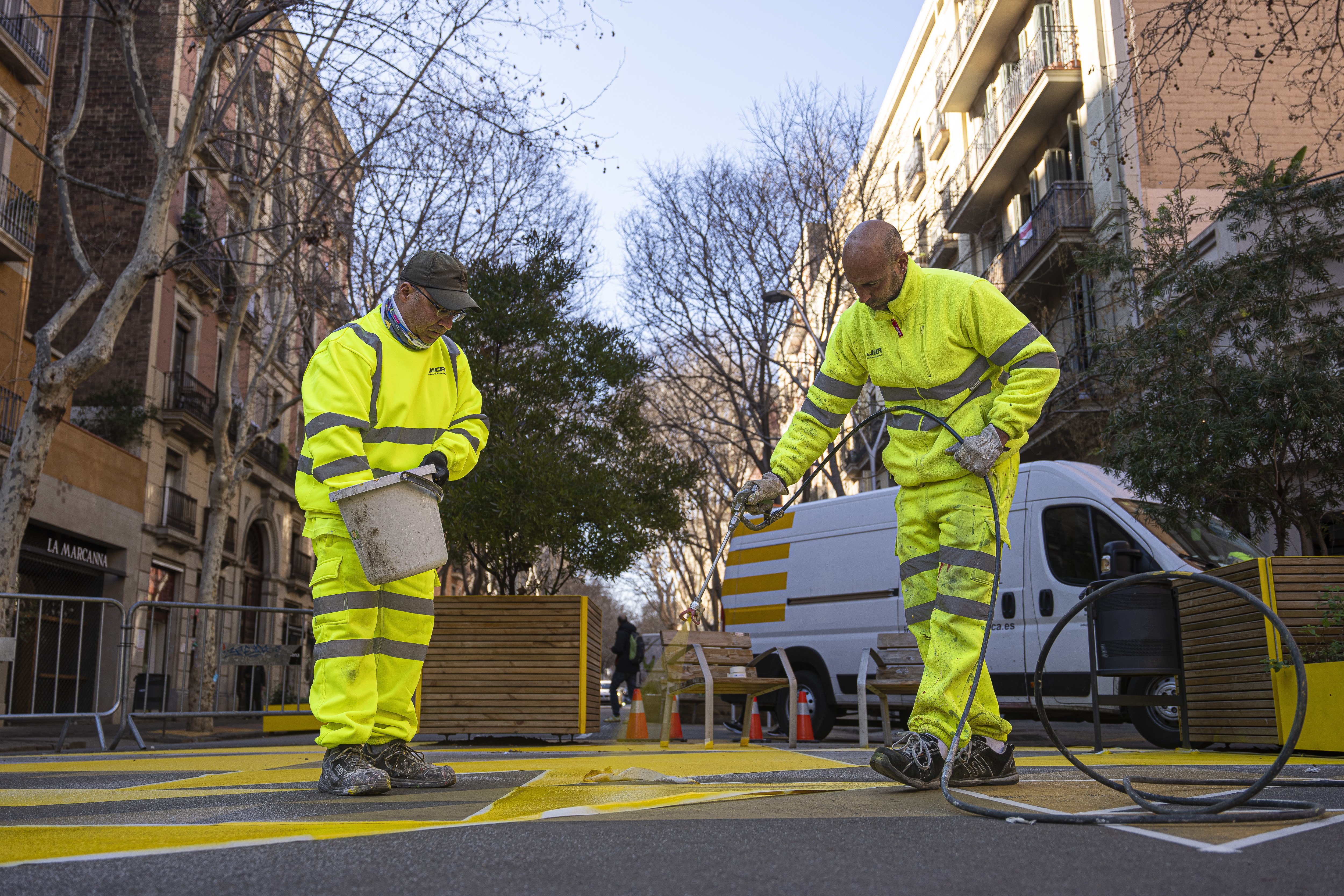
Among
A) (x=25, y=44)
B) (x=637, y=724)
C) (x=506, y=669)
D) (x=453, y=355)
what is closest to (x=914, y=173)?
(x=25, y=44)

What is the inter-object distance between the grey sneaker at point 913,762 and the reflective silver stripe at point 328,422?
7.54 ft

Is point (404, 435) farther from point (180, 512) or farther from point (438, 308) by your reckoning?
point (180, 512)

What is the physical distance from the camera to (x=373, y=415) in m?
4.76

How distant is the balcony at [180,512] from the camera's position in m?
27.0

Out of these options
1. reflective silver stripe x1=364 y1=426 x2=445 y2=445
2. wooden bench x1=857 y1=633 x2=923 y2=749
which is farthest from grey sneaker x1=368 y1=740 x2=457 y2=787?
wooden bench x1=857 y1=633 x2=923 y2=749

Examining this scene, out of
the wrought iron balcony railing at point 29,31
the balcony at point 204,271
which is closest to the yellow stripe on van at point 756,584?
the balcony at point 204,271

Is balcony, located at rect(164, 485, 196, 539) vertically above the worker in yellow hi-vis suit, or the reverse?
balcony, located at rect(164, 485, 196, 539)

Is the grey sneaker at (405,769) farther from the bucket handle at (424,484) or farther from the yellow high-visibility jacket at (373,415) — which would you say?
the bucket handle at (424,484)

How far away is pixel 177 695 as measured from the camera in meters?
12.1

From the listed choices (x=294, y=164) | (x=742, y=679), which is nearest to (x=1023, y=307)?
(x=294, y=164)

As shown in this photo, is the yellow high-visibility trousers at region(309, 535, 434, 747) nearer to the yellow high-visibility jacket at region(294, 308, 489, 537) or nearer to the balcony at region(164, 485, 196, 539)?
the yellow high-visibility jacket at region(294, 308, 489, 537)

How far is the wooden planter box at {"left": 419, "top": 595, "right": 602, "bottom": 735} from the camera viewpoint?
10461 millimetres

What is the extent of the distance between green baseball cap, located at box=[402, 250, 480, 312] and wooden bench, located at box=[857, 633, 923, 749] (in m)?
6.04

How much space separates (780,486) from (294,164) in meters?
16.8
